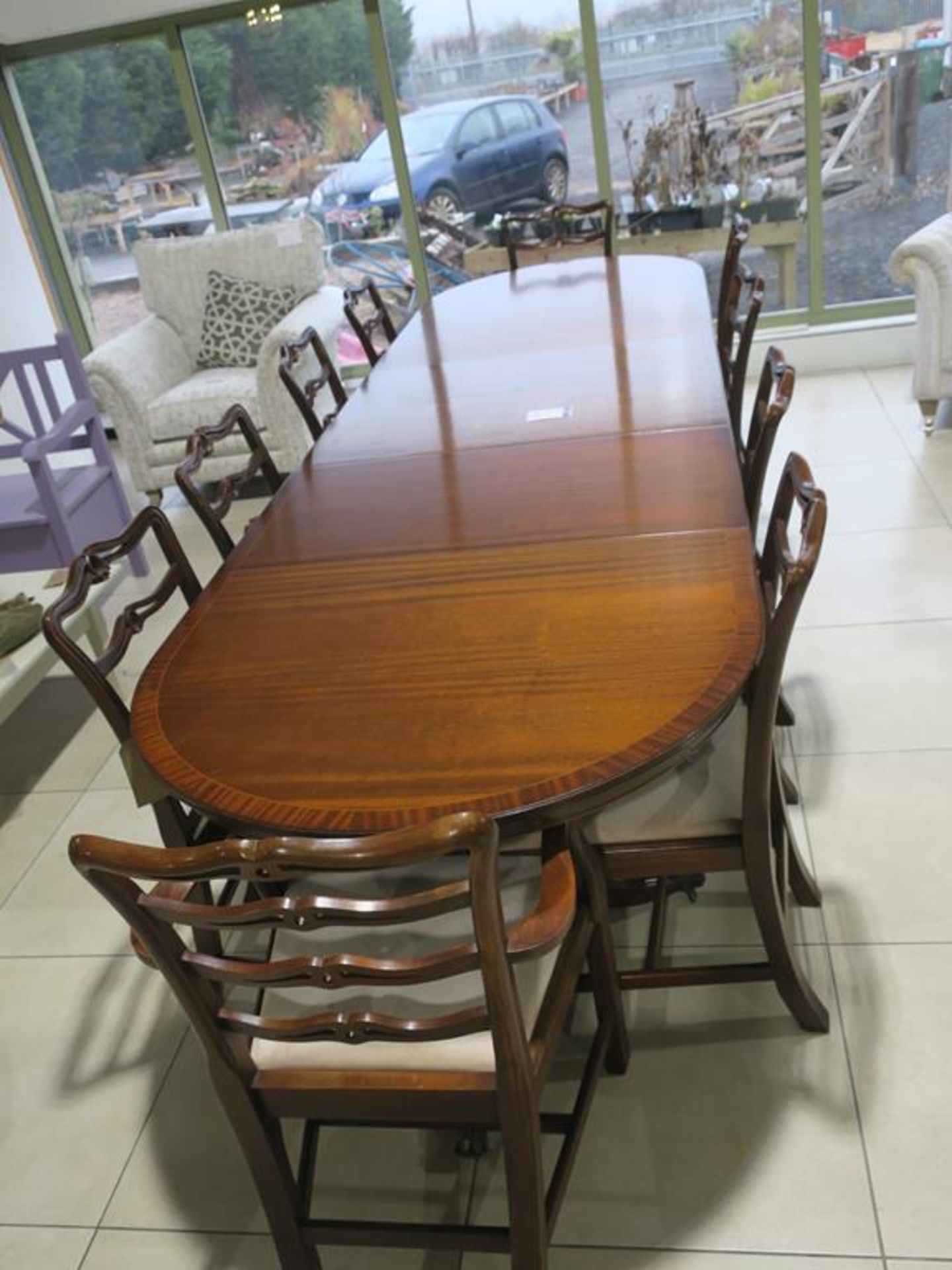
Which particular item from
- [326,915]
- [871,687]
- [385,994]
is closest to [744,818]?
[385,994]

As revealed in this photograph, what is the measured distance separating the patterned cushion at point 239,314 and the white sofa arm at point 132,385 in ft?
0.83

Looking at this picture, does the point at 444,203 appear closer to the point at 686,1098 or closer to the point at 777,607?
the point at 777,607

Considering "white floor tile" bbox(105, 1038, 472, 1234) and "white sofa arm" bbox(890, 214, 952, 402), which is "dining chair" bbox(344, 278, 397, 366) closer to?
"white sofa arm" bbox(890, 214, 952, 402)

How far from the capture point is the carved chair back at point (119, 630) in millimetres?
1720

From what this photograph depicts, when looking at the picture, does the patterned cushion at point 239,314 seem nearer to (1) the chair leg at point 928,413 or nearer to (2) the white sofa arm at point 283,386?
(2) the white sofa arm at point 283,386

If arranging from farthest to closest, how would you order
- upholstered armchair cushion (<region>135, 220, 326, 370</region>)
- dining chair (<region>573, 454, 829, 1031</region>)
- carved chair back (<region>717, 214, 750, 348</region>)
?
upholstered armchair cushion (<region>135, 220, 326, 370</region>) → carved chair back (<region>717, 214, 750, 348</region>) → dining chair (<region>573, 454, 829, 1031</region>)

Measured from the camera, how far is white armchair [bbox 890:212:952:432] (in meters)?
3.82

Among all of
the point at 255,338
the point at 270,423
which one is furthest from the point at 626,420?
the point at 255,338

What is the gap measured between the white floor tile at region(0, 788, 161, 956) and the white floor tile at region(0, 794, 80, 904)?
0.9 inches

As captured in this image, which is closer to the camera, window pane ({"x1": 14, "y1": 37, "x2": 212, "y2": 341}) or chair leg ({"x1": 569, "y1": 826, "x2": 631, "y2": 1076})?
chair leg ({"x1": 569, "y1": 826, "x2": 631, "y2": 1076})

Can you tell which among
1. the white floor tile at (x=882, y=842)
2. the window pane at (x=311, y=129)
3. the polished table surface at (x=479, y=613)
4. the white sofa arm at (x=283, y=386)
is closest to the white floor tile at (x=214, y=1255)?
the polished table surface at (x=479, y=613)

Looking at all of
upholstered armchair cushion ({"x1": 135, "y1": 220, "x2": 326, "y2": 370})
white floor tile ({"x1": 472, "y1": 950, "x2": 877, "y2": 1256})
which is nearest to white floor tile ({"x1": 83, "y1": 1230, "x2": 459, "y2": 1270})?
white floor tile ({"x1": 472, "y1": 950, "x2": 877, "y2": 1256})

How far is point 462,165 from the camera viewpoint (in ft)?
17.1

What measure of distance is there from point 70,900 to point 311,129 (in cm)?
396
